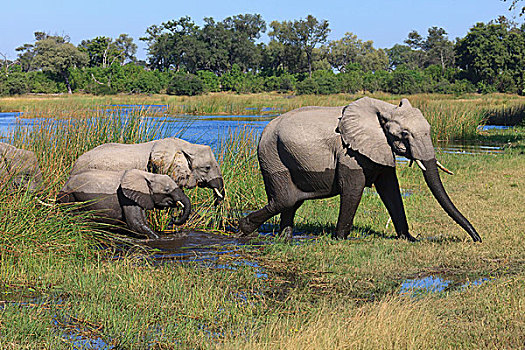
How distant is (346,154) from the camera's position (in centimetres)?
726

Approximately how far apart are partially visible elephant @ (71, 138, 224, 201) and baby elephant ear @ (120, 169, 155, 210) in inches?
13.1

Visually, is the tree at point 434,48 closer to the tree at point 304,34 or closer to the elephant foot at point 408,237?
the tree at point 304,34

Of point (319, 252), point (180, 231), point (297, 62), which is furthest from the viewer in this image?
point (297, 62)

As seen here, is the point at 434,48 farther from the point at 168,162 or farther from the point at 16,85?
the point at 168,162

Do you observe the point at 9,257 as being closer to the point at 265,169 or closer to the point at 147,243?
the point at 147,243

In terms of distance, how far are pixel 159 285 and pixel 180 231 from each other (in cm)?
276

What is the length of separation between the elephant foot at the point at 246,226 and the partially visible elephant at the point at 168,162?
43 centimetres

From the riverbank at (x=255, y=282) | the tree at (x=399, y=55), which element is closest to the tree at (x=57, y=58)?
the riverbank at (x=255, y=282)

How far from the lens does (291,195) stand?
7.61m

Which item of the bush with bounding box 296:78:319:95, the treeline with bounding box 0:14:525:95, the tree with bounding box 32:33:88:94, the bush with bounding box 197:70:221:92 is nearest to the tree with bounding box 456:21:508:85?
the treeline with bounding box 0:14:525:95

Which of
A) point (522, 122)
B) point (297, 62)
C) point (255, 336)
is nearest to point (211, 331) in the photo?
point (255, 336)

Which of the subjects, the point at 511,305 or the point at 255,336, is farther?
the point at 511,305

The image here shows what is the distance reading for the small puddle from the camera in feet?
18.7

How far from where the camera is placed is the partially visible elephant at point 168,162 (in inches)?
306
